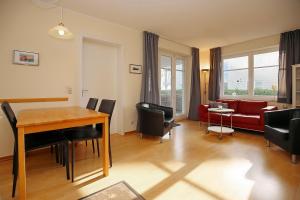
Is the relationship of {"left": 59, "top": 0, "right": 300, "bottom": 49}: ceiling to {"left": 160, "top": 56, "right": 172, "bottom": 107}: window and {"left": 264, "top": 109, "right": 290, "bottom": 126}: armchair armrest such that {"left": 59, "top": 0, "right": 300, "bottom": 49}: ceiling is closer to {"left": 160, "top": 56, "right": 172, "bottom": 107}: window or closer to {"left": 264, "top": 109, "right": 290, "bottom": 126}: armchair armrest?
{"left": 160, "top": 56, "right": 172, "bottom": 107}: window

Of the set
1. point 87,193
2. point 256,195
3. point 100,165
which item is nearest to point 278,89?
point 256,195

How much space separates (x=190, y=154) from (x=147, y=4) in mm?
2662

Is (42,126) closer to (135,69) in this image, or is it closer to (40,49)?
(40,49)

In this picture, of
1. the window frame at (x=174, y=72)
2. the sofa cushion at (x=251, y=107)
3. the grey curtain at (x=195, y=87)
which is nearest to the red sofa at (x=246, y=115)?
the sofa cushion at (x=251, y=107)

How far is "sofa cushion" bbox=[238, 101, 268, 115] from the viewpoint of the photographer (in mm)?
4430

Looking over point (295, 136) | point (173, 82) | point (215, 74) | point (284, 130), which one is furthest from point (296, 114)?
point (173, 82)

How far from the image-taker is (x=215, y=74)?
5574 mm

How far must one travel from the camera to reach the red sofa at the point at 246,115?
3.95 meters

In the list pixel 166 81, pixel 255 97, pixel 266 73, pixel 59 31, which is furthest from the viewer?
pixel 166 81

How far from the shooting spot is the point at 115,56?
4062 mm

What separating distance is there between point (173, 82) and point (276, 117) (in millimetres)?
2975

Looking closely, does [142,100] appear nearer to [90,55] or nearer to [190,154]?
[90,55]

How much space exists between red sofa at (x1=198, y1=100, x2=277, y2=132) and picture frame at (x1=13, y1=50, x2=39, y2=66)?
4.19 meters

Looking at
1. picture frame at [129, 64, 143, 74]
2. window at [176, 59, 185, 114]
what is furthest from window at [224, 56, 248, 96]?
picture frame at [129, 64, 143, 74]
